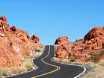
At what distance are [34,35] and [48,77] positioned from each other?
149 meters

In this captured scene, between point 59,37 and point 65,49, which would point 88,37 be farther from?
point 59,37

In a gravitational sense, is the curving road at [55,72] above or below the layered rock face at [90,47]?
below

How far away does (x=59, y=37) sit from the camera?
17500cm

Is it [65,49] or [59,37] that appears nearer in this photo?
[65,49]

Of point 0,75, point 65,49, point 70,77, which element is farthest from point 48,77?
point 65,49

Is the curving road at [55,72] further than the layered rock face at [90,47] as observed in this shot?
No

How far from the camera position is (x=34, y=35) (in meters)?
188

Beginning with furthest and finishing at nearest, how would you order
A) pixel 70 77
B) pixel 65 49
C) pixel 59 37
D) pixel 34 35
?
1. pixel 34 35
2. pixel 59 37
3. pixel 65 49
4. pixel 70 77

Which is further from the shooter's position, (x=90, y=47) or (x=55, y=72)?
(x=90, y=47)

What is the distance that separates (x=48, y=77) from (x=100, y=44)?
64018 millimetres

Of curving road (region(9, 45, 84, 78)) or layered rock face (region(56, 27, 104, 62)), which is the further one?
layered rock face (region(56, 27, 104, 62))

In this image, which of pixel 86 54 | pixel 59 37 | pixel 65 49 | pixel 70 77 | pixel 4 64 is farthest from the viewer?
pixel 59 37

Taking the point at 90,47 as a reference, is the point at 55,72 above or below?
below

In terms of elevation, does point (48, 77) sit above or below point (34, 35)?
below
